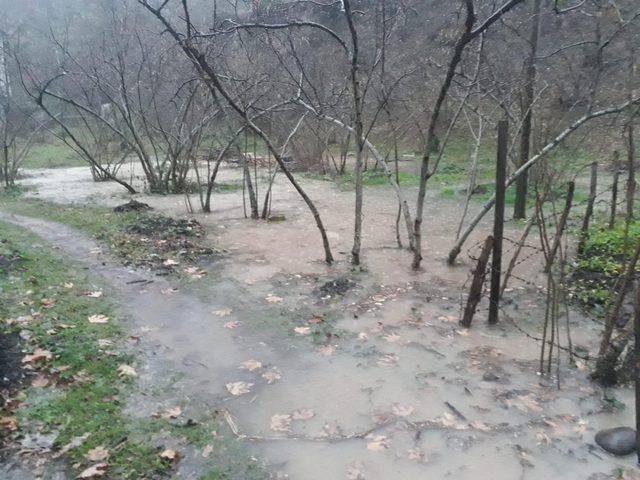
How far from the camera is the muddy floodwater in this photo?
327 cm

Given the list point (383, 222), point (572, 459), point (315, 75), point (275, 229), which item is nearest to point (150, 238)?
point (275, 229)

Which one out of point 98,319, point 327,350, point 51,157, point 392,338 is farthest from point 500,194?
point 51,157

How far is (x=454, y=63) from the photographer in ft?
17.0

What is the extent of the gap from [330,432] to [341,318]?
1.93 meters

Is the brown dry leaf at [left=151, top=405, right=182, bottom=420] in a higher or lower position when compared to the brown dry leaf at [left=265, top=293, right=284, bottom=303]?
lower

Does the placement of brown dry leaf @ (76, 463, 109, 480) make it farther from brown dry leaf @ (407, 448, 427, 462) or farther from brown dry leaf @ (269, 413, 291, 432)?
brown dry leaf @ (407, 448, 427, 462)

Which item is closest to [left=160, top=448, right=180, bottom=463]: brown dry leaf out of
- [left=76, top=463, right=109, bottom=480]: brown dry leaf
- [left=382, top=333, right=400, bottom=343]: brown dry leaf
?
[left=76, top=463, right=109, bottom=480]: brown dry leaf

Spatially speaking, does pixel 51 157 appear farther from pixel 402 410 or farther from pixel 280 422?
pixel 402 410

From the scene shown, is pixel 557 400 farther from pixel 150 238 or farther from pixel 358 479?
pixel 150 238

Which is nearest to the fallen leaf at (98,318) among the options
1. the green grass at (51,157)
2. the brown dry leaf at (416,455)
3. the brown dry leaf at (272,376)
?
the brown dry leaf at (272,376)

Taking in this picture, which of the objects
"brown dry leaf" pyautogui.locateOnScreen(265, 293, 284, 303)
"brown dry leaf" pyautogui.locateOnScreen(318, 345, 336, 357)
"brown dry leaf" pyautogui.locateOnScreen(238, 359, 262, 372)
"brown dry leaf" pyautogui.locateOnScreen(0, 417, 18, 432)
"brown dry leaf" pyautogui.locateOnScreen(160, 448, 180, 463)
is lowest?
"brown dry leaf" pyautogui.locateOnScreen(160, 448, 180, 463)

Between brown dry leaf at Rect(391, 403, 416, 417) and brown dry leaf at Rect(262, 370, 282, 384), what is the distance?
0.97 meters

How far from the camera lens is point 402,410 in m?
3.75

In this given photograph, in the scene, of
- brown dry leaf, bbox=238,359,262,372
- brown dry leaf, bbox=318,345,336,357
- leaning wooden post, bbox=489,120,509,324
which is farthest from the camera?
leaning wooden post, bbox=489,120,509,324
